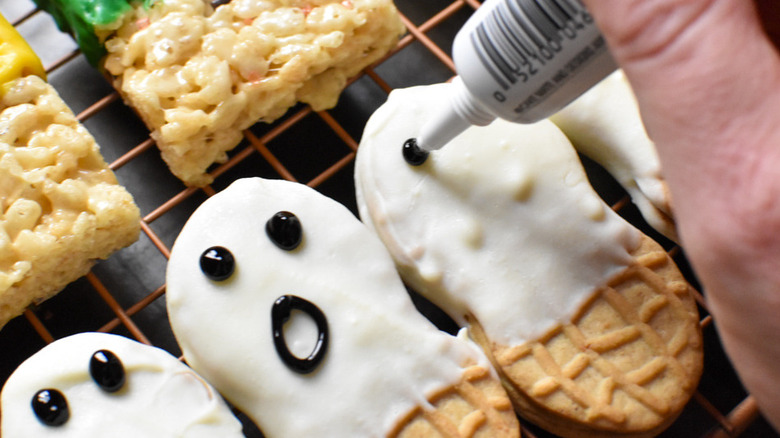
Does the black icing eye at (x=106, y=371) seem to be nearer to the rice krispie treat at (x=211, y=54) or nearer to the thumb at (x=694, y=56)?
the rice krispie treat at (x=211, y=54)

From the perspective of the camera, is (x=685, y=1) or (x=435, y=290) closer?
(x=685, y=1)

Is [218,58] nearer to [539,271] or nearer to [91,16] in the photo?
[91,16]

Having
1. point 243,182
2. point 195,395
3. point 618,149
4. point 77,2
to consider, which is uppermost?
point 77,2

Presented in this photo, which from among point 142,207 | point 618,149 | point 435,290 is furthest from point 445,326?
point 142,207

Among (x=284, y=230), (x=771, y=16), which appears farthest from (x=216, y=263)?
(x=771, y=16)

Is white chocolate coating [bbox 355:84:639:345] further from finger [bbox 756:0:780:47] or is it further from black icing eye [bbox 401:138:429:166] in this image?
finger [bbox 756:0:780:47]

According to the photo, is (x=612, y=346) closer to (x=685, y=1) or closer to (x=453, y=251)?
(x=453, y=251)
